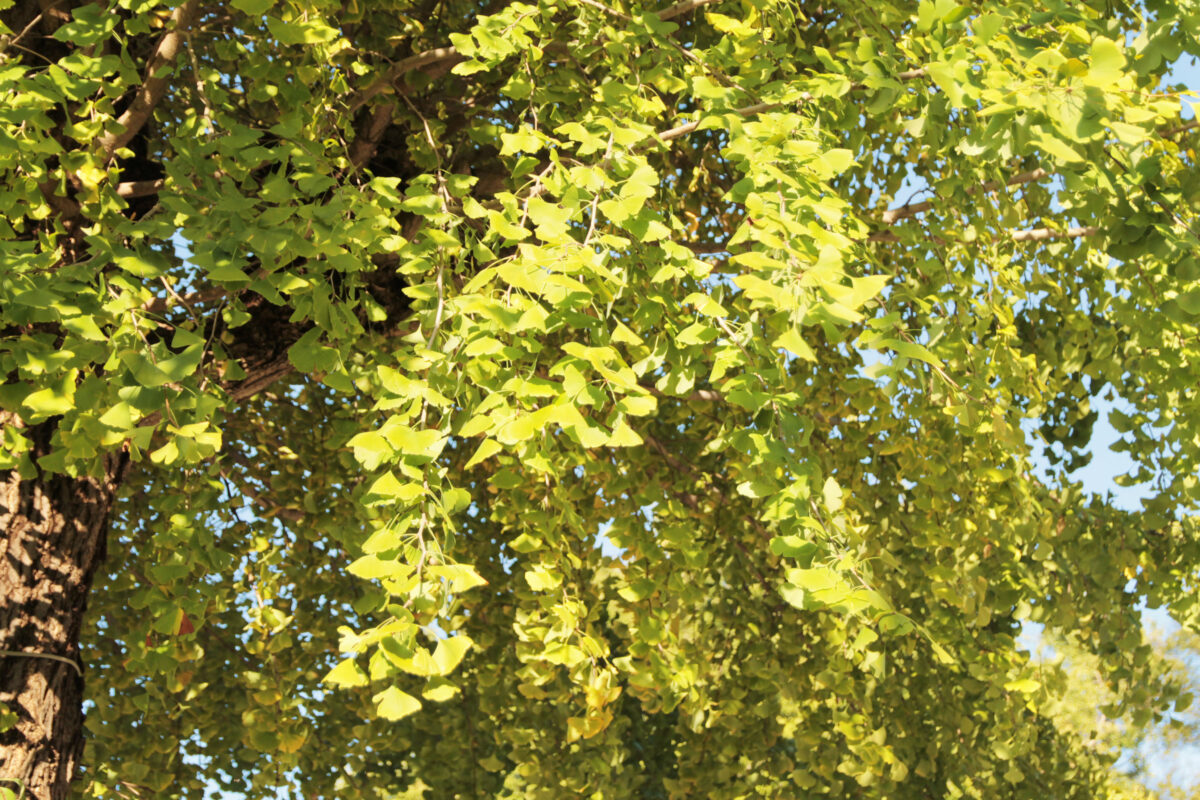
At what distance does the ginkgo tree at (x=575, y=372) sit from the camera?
4.79 feet

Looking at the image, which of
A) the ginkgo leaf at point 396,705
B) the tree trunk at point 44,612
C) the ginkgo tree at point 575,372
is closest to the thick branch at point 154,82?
the ginkgo tree at point 575,372

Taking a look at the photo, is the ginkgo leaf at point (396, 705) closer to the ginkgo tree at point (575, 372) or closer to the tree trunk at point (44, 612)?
the ginkgo tree at point (575, 372)

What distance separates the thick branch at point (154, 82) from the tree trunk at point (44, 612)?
70cm

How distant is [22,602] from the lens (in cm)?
237

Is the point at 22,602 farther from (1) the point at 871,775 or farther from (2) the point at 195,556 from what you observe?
(1) the point at 871,775

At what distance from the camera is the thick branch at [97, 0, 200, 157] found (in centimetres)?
212

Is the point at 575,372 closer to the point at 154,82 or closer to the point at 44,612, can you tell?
the point at 154,82

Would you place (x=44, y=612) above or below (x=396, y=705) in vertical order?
above

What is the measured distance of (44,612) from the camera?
240 cm

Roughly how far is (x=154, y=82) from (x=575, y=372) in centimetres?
153

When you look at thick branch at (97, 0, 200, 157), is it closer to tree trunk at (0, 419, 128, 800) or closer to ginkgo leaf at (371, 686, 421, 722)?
tree trunk at (0, 419, 128, 800)

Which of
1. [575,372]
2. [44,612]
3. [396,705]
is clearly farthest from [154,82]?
[396,705]

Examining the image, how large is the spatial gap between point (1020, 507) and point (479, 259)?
1.51 meters

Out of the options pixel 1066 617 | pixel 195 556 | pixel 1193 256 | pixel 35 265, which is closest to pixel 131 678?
pixel 195 556
